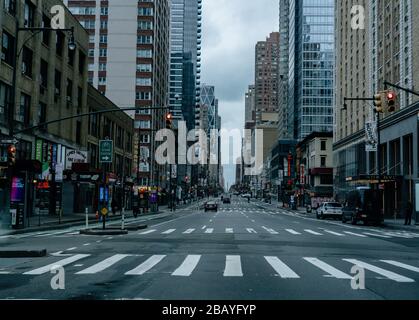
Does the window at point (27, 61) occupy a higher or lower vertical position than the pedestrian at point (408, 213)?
higher

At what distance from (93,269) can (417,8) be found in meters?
47.4

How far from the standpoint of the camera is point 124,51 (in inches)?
4040

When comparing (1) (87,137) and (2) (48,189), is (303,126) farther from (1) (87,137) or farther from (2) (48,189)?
(2) (48,189)

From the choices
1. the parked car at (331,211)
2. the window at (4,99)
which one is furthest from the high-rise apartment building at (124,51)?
the window at (4,99)

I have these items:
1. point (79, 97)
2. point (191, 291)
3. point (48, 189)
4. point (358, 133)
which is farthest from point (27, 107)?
point (358, 133)

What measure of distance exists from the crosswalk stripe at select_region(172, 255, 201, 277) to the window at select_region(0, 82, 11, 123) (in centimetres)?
2408

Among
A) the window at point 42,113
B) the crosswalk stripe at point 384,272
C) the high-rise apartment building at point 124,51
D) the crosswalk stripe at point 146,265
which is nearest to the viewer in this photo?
the crosswalk stripe at point 384,272

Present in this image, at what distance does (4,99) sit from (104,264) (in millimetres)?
25834

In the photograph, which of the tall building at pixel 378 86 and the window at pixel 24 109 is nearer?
the window at pixel 24 109

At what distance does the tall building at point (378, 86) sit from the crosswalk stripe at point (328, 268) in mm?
29168

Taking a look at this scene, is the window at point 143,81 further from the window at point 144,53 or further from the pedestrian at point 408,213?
the pedestrian at point 408,213

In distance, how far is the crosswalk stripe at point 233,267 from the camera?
12.6 metres

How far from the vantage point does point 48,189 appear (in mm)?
46156

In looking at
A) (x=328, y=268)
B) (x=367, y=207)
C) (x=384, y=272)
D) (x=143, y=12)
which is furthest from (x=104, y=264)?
(x=143, y=12)
